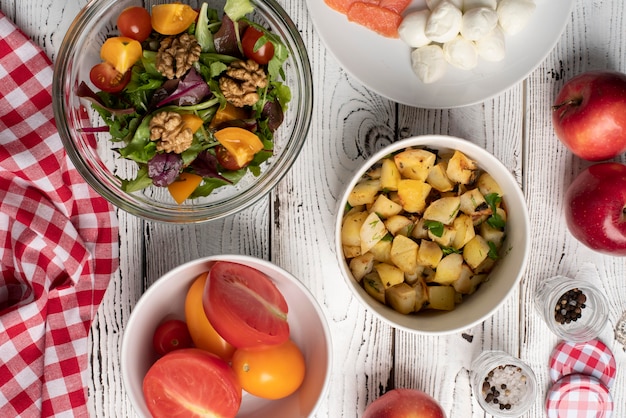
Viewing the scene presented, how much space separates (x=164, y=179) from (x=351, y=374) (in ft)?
1.74

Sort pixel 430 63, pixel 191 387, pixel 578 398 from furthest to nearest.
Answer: pixel 578 398 < pixel 430 63 < pixel 191 387

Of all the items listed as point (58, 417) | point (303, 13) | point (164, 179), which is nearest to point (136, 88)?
point (164, 179)

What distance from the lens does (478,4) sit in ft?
3.76

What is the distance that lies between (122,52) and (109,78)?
6cm

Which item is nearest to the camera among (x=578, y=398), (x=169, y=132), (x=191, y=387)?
(x=169, y=132)

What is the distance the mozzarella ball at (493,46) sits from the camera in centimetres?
115

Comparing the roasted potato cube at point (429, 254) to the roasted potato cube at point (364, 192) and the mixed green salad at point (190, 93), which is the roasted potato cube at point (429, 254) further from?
the mixed green salad at point (190, 93)

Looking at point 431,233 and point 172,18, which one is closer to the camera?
point 172,18

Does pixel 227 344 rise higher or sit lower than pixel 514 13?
lower

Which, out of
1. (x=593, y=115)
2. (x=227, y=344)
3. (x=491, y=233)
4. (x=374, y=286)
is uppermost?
(x=593, y=115)

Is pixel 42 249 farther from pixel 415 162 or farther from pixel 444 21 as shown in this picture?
pixel 444 21

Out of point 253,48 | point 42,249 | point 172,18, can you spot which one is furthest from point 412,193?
point 42,249

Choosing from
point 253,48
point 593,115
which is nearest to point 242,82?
point 253,48

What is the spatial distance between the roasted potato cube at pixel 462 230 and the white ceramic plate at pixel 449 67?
0.67ft
